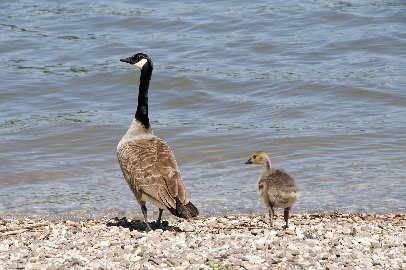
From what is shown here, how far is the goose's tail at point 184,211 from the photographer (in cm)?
982

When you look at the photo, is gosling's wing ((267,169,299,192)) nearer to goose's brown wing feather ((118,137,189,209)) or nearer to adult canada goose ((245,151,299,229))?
adult canada goose ((245,151,299,229))

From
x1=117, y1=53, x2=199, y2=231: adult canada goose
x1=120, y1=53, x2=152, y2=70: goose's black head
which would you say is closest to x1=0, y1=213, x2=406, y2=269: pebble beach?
x1=117, y1=53, x2=199, y2=231: adult canada goose

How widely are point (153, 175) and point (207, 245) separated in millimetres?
1416

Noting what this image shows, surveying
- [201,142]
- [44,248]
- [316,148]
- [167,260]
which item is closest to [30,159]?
[201,142]

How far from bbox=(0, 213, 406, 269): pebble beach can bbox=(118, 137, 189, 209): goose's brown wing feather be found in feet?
1.41

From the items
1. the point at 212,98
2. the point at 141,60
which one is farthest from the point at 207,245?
the point at 212,98

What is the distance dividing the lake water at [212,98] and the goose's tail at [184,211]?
2.44 m

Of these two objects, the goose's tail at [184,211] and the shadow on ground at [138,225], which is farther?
the shadow on ground at [138,225]

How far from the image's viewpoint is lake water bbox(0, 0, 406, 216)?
13.5m

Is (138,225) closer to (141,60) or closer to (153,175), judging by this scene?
(153,175)

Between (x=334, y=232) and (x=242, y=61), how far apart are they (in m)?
11.1

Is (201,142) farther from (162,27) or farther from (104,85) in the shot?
(162,27)

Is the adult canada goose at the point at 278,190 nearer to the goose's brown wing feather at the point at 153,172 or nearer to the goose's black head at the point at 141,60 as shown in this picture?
the goose's brown wing feather at the point at 153,172

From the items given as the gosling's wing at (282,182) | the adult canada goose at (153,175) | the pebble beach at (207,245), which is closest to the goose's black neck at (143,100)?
the adult canada goose at (153,175)
